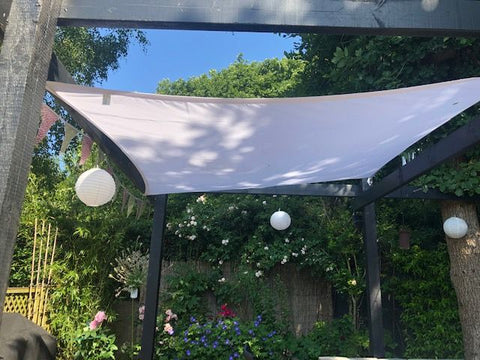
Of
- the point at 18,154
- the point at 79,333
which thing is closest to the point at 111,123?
the point at 18,154

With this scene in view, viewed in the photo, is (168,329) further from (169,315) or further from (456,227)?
(456,227)

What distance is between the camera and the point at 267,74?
1135 cm

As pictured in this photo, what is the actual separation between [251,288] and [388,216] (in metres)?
2.08

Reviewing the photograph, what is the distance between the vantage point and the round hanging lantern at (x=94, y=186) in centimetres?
244

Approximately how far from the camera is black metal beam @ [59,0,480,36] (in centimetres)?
145

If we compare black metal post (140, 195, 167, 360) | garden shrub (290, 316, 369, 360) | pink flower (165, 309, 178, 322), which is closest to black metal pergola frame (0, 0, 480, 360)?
black metal post (140, 195, 167, 360)

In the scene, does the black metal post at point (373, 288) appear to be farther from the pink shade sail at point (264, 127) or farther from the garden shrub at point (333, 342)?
the garden shrub at point (333, 342)

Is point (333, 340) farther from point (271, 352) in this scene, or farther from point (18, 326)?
point (18, 326)

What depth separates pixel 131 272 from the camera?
15.8ft

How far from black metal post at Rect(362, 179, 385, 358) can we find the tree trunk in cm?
89

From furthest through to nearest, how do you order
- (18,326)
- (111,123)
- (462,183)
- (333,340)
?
(333,340)
(462,183)
(18,326)
(111,123)

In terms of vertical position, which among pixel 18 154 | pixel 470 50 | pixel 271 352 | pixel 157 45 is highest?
pixel 157 45

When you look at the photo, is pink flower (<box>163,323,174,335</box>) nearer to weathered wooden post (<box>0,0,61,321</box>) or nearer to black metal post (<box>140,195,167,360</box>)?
black metal post (<box>140,195,167,360</box>)

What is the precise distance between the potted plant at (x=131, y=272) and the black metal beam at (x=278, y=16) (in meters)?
3.73
